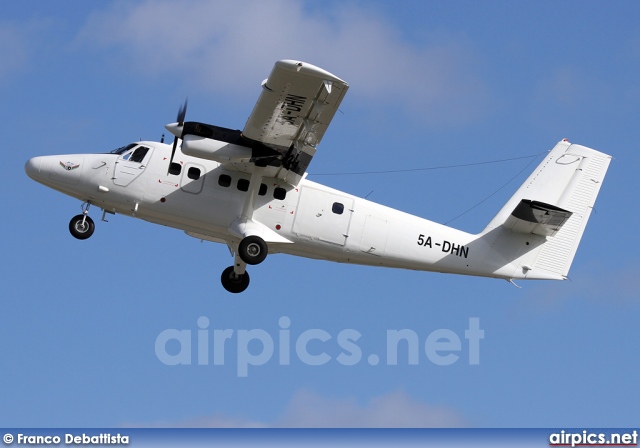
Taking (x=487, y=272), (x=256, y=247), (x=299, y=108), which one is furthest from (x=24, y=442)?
(x=487, y=272)

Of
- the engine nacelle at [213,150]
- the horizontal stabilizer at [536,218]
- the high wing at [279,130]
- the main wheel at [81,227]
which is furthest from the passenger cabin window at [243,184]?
the horizontal stabilizer at [536,218]

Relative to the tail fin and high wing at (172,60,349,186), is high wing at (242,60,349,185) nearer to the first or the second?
high wing at (172,60,349,186)

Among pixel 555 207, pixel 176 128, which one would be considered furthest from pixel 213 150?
pixel 555 207

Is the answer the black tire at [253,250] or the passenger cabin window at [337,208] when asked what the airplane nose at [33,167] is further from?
the passenger cabin window at [337,208]

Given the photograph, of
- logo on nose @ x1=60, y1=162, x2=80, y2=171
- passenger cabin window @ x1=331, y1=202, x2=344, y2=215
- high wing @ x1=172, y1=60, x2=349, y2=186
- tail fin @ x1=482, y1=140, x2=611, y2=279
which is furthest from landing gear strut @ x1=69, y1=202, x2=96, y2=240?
tail fin @ x1=482, y1=140, x2=611, y2=279

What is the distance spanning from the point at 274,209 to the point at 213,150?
2.07 meters

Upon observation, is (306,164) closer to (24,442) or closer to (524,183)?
(524,183)

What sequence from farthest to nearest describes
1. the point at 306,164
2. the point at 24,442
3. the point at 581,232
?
the point at 581,232, the point at 306,164, the point at 24,442

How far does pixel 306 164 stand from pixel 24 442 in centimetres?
828

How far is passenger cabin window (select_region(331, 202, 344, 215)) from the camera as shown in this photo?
24.9 meters

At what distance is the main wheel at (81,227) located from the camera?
24.8 metres

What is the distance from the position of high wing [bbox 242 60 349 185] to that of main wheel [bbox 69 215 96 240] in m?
4.09

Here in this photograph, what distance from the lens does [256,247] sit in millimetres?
24500

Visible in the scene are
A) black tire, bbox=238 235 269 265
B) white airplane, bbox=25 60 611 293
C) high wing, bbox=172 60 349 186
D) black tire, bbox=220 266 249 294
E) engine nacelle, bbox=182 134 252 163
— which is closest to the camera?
high wing, bbox=172 60 349 186
